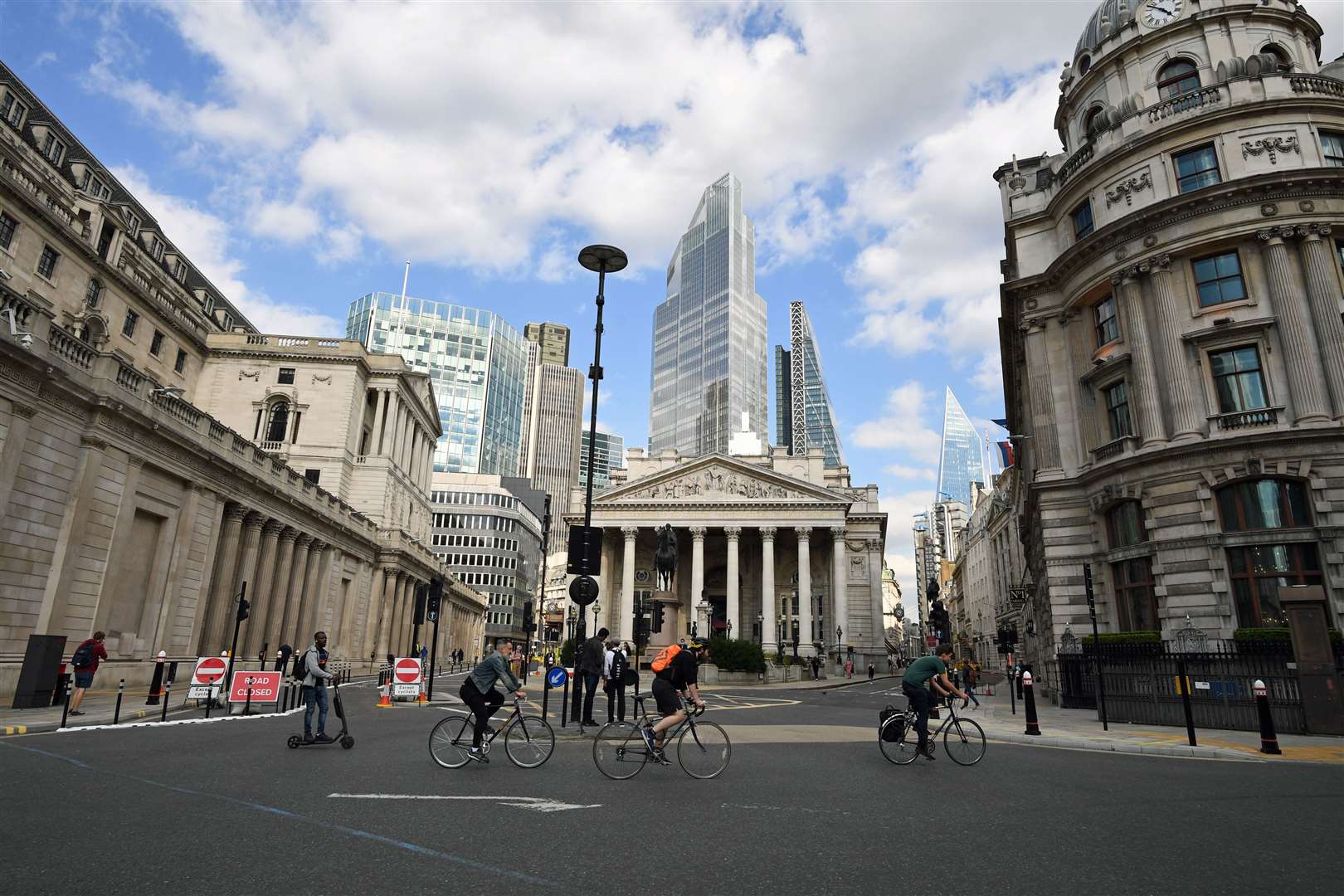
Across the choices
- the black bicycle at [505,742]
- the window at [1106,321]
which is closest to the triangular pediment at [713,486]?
the window at [1106,321]

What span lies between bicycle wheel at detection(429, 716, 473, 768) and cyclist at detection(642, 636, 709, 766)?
264cm

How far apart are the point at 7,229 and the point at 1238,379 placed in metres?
46.2

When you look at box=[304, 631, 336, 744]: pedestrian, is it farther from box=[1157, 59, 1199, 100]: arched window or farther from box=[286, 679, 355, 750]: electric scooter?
box=[1157, 59, 1199, 100]: arched window

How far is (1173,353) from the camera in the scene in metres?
24.3

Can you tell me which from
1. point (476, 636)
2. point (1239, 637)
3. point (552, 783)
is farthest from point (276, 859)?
point (476, 636)

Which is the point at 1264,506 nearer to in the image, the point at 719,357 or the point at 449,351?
the point at 449,351

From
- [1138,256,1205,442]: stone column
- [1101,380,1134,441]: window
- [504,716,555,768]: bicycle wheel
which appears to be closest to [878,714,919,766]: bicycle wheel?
[504,716,555,768]: bicycle wheel

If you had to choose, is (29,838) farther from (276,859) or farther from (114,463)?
(114,463)

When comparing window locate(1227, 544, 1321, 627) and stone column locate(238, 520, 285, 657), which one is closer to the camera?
window locate(1227, 544, 1321, 627)

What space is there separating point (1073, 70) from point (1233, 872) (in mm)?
35164

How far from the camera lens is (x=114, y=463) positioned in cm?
2244

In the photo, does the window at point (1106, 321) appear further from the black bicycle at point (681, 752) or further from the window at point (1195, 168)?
the black bicycle at point (681, 752)

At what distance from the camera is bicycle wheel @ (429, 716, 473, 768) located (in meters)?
10.4

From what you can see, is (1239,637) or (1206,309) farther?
(1206,309)
